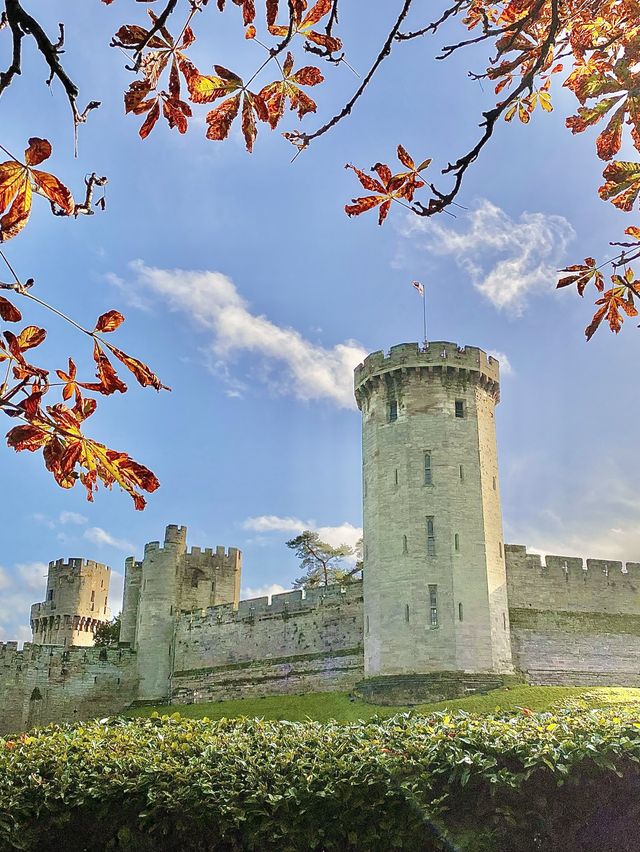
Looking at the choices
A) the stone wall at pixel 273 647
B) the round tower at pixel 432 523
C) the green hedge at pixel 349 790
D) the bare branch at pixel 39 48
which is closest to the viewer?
the bare branch at pixel 39 48

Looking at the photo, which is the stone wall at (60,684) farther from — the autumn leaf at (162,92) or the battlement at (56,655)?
the autumn leaf at (162,92)

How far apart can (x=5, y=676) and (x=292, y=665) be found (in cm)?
1172

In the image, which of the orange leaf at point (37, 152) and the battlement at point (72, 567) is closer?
the orange leaf at point (37, 152)

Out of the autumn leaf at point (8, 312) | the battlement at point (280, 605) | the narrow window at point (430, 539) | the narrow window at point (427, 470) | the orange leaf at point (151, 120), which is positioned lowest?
the autumn leaf at point (8, 312)

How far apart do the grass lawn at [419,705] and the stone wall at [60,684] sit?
15.4ft

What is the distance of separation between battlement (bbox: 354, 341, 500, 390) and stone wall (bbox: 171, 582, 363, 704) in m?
8.41

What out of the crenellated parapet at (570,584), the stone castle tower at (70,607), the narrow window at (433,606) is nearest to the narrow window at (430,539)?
the narrow window at (433,606)

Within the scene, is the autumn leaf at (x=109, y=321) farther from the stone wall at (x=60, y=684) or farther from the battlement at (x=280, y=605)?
the stone wall at (x=60, y=684)

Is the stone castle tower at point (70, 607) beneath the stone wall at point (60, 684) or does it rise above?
above

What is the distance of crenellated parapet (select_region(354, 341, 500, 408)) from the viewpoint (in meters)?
29.1

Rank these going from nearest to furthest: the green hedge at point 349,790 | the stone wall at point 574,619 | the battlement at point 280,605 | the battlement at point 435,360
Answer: the green hedge at point 349,790 < the stone wall at point 574,619 < the battlement at point 435,360 < the battlement at point 280,605

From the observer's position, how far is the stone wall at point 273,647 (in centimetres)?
3163

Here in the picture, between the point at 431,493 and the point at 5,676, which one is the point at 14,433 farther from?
the point at 5,676

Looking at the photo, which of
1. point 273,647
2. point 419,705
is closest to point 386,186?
point 419,705
